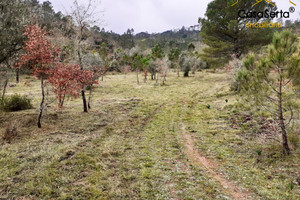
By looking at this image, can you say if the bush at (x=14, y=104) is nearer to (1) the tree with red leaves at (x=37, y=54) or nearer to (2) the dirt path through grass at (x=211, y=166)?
(1) the tree with red leaves at (x=37, y=54)

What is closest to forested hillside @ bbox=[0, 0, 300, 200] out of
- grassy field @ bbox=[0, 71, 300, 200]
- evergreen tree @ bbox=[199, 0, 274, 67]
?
grassy field @ bbox=[0, 71, 300, 200]

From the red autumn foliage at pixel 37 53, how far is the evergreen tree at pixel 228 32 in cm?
2475

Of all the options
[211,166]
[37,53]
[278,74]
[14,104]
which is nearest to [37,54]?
[37,53]

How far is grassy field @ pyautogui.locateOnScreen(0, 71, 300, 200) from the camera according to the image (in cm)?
487

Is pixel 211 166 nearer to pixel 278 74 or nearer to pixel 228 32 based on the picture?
pixel 278 74

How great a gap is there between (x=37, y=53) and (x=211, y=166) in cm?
918

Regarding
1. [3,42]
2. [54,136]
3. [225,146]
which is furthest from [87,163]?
[3,42]

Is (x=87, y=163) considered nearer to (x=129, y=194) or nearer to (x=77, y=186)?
(x=77, y=186)

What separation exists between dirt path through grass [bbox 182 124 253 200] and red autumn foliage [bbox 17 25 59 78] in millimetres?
8013

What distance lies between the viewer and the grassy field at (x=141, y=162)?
487 cm

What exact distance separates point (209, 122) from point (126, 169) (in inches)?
279

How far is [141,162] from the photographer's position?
262 inches

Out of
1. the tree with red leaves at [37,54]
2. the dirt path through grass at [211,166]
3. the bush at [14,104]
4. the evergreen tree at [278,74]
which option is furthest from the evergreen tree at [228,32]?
the bush at [14,104]

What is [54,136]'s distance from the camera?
8391mm
